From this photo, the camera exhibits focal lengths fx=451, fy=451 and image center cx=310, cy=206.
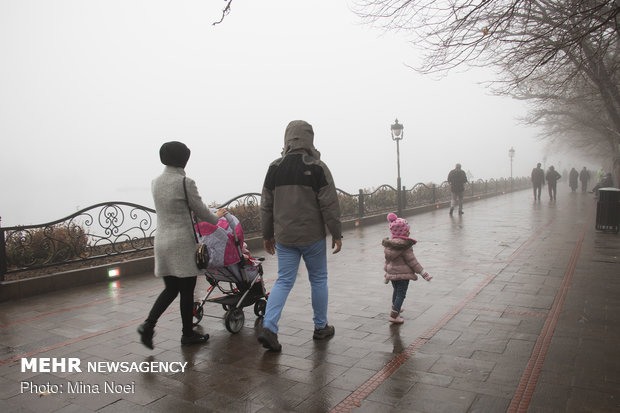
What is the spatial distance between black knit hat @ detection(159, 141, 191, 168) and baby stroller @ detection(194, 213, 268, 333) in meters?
0.62

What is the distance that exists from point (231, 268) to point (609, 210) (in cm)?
1090

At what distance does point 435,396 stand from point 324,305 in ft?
4.71

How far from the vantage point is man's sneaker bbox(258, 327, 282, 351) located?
12.7 ft

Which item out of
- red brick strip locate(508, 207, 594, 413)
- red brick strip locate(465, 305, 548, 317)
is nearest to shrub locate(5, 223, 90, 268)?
red brick strip locate(465, 305, 548, 317)

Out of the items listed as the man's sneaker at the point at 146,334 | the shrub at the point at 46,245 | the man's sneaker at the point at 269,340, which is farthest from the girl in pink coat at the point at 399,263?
the shrub at the point at 46,245

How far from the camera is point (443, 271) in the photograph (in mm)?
7199

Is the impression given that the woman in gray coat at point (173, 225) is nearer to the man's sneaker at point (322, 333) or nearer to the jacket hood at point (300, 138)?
the jacket hood at point (300, 138)

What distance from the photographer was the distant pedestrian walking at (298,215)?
13.1 ft

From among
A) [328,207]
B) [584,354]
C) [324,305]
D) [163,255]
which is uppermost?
[328,207]

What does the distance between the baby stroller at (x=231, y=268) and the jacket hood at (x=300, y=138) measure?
39.9 inches

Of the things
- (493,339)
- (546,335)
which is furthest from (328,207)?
(546,335)

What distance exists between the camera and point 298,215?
3.99 metres

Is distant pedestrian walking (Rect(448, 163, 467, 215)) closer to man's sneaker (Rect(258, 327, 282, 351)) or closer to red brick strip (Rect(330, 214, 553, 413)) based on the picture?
red brick strip (Rect(330, 214, 553, 413))

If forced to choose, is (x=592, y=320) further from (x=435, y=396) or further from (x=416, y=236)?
(x=416, y=236)
